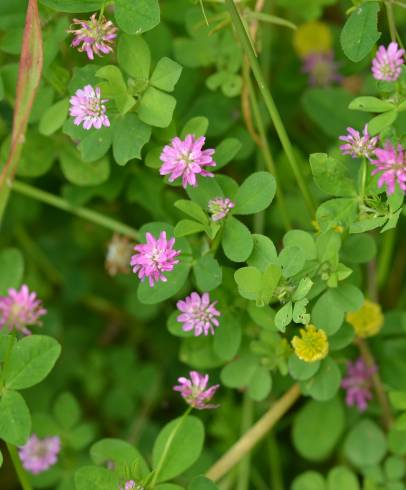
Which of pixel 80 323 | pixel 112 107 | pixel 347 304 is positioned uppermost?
pixel 112 107

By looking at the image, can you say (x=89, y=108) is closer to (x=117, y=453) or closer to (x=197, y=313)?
(x=197, y=313)

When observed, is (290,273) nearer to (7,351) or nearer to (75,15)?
(7,351)

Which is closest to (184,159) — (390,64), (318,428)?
(390,64)

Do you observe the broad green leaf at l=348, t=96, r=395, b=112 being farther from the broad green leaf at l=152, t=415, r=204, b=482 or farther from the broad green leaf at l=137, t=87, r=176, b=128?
the broad green leaf at l=152, t=415, r=204, b=482

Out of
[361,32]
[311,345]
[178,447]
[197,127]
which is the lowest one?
[178,447]

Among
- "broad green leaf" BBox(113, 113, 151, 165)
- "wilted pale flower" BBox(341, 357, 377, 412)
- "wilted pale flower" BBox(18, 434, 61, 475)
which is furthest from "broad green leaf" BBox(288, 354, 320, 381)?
"wilted pale flower" BBox(18, 434, 61, 475)

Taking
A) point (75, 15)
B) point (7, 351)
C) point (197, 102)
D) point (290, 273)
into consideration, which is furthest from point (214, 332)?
point (75, 15)

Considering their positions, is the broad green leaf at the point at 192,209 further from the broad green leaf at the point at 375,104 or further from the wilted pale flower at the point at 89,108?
the broad green leaf at the point at 375,104
